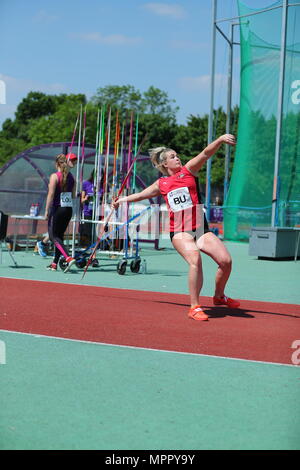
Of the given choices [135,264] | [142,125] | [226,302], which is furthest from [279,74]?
[142,125]

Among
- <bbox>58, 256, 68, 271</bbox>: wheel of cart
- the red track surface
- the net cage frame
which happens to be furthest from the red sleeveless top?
the net cage frame

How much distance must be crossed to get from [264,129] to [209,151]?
42.7 ft

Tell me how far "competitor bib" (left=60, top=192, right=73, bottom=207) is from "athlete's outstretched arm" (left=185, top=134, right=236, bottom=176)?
449 cm

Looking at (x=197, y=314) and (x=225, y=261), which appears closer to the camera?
(x=197, y=314)

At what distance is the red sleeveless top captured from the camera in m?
7.07

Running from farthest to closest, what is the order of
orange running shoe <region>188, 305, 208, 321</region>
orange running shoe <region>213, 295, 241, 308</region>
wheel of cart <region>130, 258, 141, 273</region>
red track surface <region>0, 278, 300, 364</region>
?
wheel of cart <region>130, 258, 141, 273</region>
orange running shoe <region>213, 295, 241, 308</region>
orange running shoe <region>188, 305, 208, 321</region>
red track surface <region>0, 278, 300, 364</region>

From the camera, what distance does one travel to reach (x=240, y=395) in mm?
4098

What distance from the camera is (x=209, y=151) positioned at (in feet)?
22.9

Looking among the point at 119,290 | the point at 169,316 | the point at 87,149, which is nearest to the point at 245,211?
the point at 87,149

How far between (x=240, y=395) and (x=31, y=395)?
1266mm

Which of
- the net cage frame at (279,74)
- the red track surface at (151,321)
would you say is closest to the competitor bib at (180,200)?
the red track surface at (151,321)

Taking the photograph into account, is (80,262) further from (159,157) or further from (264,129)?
(264,129)

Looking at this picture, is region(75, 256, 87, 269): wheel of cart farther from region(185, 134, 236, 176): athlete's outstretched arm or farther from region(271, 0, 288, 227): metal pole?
region(271, 0, 288, 227): metal pole
